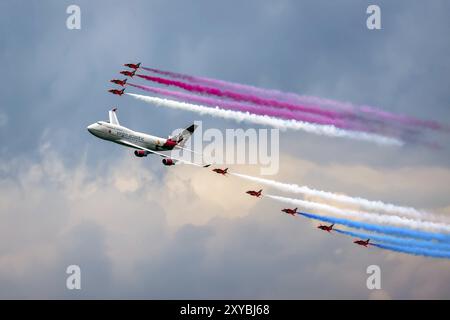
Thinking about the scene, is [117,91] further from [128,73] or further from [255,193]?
[255,193]

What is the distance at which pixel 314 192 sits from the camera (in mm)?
126250

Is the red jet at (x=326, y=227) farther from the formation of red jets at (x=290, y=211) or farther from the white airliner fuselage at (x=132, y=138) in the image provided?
the white airliner fuselage at (x=132, y=138)

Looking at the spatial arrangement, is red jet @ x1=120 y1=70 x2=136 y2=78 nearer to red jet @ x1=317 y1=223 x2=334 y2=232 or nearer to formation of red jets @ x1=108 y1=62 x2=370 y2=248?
formation of red jets @ x1=108 y1=62 x2=370 y2=248

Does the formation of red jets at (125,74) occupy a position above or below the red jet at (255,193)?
above

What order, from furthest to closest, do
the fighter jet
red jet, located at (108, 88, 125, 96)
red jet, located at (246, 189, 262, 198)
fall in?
the fighter jet → red jet, located at (108, 88, 125, 96) → red jet, located at (246, 189, 262, 198)

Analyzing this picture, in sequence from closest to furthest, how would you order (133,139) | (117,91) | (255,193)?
1. (255,193)
2. (117,91)
3. (133,139)

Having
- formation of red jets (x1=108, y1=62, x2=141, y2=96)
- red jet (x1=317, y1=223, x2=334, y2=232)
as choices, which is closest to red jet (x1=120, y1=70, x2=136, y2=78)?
formation of red jets (x1=108, y1=62, x2=141, y2=96)

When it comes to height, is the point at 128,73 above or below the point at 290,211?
above

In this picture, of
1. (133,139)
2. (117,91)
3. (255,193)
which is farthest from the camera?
(133,139)

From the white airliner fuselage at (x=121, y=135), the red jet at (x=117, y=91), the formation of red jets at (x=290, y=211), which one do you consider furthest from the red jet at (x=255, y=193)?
the red jet at (x=117, y=91)

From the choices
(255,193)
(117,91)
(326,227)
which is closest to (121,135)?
(117,91)

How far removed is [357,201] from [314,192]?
754 centimetres
